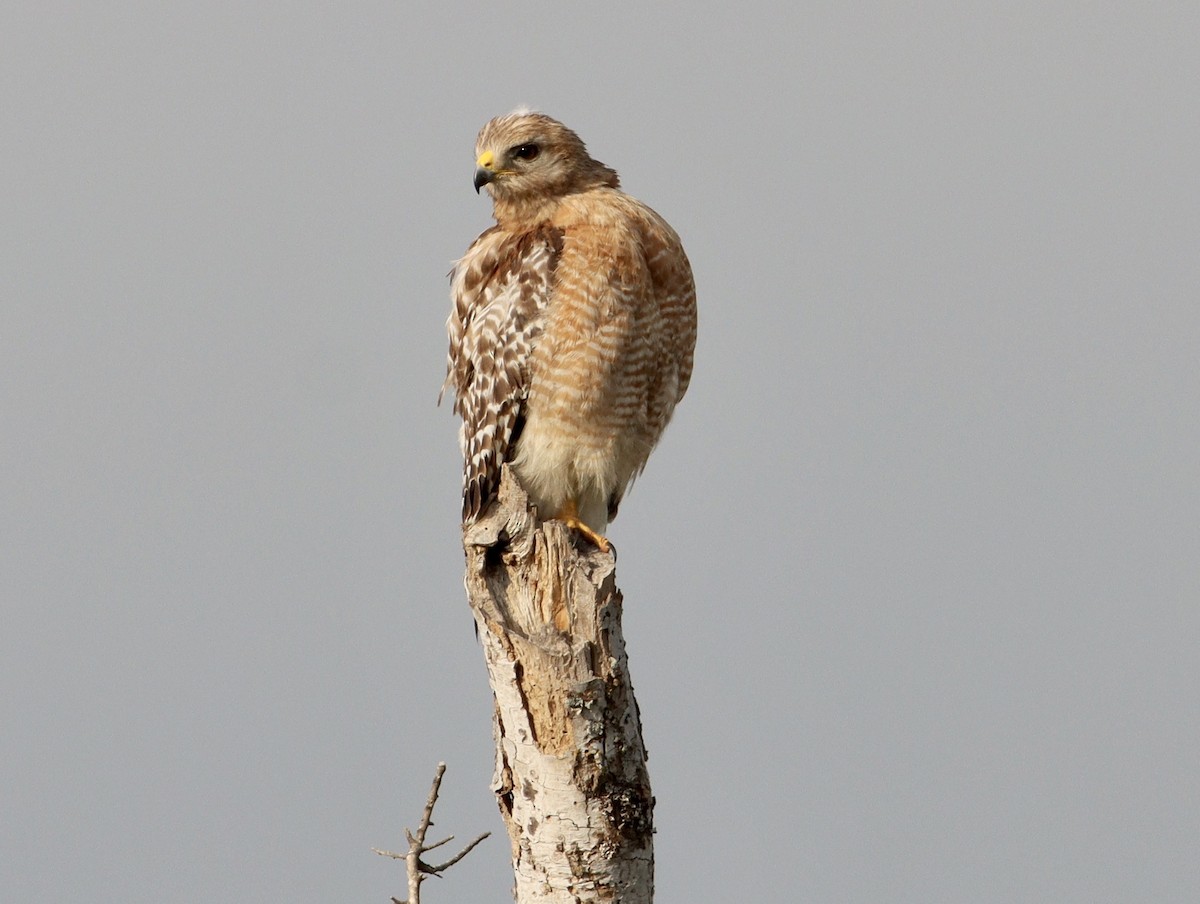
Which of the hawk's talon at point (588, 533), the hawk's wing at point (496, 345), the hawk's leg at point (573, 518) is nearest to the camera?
the hawk's talon at point (588, 533)

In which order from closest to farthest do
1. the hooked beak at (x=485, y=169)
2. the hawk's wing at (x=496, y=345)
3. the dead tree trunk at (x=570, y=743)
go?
1. the dead tree trunk at (x=570, y=743)
2. the hawk's wing at (x=496, y=345)
3. the hooked beak at (x=485, y=169)

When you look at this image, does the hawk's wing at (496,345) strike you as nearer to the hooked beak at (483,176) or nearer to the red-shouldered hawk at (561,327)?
the red-shouldered hawk at (561,327)

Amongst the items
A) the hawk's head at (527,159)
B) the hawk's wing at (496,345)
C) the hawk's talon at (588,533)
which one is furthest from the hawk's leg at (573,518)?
the hawk's head at (527,159)

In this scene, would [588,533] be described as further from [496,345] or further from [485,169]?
[485,169]

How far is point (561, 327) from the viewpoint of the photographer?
7102 millimetres

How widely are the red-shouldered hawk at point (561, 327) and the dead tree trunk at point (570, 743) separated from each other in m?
1.04

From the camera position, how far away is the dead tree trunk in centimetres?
575

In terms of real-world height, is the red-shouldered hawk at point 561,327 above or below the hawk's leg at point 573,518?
above

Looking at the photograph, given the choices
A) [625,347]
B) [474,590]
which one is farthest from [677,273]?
[474,590]

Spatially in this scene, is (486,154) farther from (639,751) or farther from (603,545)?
(639,751)

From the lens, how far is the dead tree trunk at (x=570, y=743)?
575 cm

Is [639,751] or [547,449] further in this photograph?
[547,449]

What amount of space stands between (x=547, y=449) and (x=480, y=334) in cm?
68

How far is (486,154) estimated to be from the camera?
748 cm
